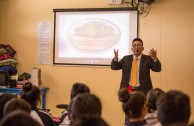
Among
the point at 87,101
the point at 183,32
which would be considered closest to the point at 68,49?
the point at 183,32

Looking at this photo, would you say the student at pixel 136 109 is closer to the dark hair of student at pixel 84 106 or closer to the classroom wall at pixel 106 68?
the dark hair of student at pixel 84 106

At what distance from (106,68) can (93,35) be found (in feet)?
2.00

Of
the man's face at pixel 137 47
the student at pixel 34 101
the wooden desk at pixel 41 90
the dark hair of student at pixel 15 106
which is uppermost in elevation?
the man's face at pixel 137 47

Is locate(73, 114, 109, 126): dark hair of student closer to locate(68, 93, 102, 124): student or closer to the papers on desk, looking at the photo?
locate(68, 93, 102, 124): student

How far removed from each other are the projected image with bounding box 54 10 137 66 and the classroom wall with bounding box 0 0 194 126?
129mm

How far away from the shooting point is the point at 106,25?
17.0 feet

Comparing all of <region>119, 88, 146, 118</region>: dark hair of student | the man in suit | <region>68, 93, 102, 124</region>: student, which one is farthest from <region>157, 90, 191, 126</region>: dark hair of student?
the man in suit

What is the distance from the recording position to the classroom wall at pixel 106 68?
4.82 metres

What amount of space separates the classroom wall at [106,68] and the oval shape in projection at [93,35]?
0.30m

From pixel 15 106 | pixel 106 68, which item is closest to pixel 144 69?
pixel 106 68

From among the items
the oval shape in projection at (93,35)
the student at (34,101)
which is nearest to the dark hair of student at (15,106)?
the student at (34,101)

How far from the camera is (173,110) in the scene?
165 centimetres

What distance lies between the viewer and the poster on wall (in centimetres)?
550

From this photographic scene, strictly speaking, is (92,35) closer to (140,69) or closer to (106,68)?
(106,68)
